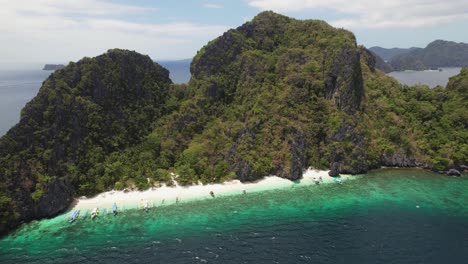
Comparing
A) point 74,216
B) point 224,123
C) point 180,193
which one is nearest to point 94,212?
point 74,216

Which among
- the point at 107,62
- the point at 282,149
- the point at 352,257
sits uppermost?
the point at 107,62

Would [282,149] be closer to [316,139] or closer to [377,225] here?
[316,139]

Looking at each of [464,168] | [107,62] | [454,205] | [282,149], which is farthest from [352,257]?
[107,62]

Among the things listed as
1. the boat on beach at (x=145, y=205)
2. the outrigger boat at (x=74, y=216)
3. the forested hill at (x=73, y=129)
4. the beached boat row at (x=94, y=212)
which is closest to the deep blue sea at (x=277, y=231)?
the beached boat row at (x=94, y=212)

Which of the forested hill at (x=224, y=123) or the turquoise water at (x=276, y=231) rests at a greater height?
the forested hill at (x=224, y=123)

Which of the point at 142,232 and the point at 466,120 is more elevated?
the point at 466,120

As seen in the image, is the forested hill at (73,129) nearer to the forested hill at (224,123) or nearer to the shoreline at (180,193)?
→ the forested hill at (224,123)

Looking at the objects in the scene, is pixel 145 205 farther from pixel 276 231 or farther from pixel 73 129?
pixel 276 231
